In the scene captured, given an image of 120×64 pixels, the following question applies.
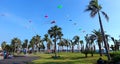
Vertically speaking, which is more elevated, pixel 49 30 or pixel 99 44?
pixel 49 30

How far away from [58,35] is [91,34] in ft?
54.6

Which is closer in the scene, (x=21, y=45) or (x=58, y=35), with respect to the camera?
(x=58, y=35)

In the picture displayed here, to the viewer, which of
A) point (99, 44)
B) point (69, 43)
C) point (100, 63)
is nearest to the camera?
point (100, 63)

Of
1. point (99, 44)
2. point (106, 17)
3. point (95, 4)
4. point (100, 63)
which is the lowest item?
point (100, 63)

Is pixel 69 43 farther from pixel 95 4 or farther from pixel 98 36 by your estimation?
pixel 95 4

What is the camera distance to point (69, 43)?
15988 cm

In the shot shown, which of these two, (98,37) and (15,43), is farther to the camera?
(15,43)

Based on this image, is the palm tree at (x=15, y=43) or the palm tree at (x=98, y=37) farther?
the palm tree at (x=15, y=43)

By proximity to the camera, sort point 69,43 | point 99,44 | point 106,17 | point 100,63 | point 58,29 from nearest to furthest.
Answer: point 100,63
point 106,17
point 99,44
point 58,29
point 69,43

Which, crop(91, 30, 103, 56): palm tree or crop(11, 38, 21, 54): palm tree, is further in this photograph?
crop(11, 38, 21, 54): palm tree

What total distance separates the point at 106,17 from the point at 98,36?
2456cm

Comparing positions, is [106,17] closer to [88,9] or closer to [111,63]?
[88,9]

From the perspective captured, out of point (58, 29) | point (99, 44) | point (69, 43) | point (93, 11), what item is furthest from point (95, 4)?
point (69, 43)

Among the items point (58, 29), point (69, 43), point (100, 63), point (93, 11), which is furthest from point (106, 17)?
point (69, 43)
